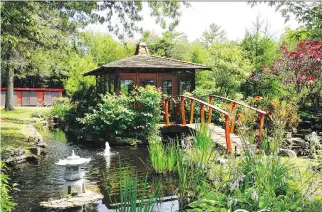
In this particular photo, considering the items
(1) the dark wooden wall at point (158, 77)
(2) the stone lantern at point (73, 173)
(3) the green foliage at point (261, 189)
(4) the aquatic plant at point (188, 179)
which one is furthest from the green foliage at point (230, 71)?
(3) the green foliage at point (261, 189)

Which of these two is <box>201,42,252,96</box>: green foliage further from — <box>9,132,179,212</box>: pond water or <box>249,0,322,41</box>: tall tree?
<box>249,0,322,41</box>: tall tree

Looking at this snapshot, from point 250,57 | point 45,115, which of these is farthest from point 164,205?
point 45,115

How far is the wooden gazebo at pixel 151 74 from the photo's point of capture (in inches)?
672

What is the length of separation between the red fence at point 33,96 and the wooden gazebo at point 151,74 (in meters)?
18.5

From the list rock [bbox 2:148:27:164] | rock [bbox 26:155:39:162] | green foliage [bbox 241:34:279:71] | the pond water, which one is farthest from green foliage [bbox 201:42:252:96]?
rock [bbox 2:148:27:164]

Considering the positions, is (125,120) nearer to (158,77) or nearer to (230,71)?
(158,77)

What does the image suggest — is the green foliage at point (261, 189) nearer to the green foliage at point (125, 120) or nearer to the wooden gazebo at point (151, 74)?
the green foliage at point (125, 120)

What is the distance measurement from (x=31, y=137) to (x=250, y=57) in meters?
14.8

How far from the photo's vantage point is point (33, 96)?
117 ft

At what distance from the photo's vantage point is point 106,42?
38750mm

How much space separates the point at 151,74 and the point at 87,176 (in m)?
10.9

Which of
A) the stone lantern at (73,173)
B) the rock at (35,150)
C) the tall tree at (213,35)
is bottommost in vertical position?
the rock at (35,150)

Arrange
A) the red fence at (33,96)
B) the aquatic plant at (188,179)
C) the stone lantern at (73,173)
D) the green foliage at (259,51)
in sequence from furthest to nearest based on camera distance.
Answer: the red fence at (33,96) < the green foliage at (259,51) < the stone lantern at (73,173) < the aquatic plant at (188,179)

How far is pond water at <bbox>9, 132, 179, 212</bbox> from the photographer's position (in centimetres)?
609
